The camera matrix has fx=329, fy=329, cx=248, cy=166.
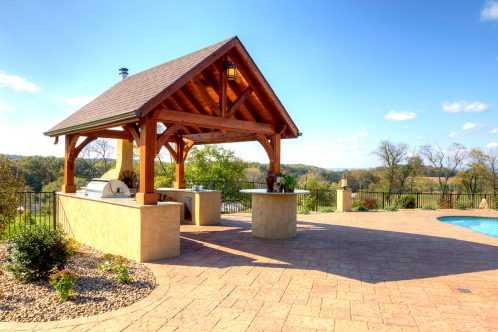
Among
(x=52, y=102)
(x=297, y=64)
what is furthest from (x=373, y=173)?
(x=52, y=102)

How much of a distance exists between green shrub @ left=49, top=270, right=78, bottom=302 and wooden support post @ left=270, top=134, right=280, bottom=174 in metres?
5.86

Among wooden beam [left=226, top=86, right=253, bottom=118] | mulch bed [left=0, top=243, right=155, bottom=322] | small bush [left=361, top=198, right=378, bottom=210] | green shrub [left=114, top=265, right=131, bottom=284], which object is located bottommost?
mulch bed [left=0, top=243, right=155, bottom=322]

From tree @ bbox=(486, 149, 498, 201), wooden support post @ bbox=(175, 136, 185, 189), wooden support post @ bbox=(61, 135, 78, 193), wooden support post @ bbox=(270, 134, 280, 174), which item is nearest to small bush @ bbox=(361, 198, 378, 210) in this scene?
wooden support post @ bbox=(270, 134, 280, 174)

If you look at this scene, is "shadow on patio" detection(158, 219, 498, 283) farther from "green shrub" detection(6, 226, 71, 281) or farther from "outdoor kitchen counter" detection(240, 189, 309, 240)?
"green shrub" detection(6, 226, 71, 281)

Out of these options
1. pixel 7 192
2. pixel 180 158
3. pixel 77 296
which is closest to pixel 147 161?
pixel 77 296

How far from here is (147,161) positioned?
6434mm

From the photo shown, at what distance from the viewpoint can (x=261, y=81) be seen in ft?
27.4

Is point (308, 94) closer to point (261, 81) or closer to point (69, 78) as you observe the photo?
point (261, 81)

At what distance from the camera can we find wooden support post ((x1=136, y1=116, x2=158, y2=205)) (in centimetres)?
643

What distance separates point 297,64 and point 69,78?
8076 millimetres

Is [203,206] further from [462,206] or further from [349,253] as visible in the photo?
[462,206]

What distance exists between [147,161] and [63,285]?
9.25ft

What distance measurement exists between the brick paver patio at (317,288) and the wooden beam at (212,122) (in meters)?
2.85

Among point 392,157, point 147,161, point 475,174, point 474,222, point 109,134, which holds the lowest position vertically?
point 474,222
